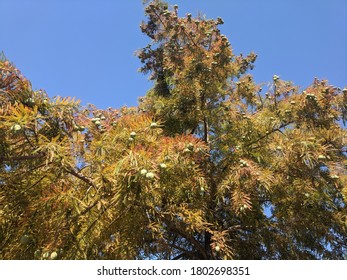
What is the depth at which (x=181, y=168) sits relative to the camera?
2.62 m

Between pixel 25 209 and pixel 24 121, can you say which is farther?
pixel 25 209

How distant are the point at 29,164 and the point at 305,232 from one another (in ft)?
9.20

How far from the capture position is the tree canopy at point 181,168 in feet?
7.61

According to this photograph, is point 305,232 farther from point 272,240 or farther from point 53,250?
point 53,250

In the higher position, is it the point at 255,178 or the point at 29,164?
the point at 255,178

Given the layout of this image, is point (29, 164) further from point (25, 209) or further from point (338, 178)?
point (338, 178)

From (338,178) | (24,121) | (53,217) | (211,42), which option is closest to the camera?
(24,121)

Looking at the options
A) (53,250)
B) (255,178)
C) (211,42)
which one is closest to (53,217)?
(53,250)

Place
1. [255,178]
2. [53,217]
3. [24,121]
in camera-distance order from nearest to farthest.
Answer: [24,121]
[53,217]
[255,178]

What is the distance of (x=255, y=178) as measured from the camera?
3170 millimetres

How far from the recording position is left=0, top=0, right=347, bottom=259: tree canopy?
2318 millimetres
